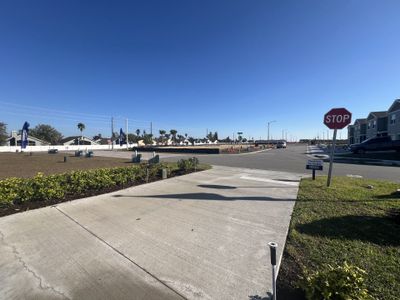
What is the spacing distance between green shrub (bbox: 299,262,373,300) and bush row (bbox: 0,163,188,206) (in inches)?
269

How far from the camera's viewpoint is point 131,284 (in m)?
2.70

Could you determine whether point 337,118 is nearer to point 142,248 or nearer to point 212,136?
point 142,248

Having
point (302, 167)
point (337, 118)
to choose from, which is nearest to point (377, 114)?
point (302, 167)

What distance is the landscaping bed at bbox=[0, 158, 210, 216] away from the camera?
18.3 feet

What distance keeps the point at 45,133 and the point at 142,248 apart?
9883 cm

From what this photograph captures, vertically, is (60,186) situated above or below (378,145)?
below

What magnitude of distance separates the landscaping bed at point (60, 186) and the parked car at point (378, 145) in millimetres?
28908

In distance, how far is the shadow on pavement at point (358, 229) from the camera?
153 inches

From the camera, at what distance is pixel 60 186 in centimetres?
661

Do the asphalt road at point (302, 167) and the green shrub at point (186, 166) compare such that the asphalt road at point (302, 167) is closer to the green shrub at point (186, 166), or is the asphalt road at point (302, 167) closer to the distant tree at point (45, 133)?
the green shrub at point (186, 166)

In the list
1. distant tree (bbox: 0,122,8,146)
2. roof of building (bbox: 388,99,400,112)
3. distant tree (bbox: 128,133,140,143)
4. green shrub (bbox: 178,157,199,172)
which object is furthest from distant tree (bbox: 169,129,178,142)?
green shrub (bbox: 178,157,199,172)

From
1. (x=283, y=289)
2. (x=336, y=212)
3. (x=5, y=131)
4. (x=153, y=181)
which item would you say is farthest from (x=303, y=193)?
(x=5, y=131)

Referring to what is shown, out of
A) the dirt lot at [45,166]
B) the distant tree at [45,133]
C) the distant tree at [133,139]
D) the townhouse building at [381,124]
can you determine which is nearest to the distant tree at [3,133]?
the distant tree at [45,133]

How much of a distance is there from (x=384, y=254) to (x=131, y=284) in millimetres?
3894
